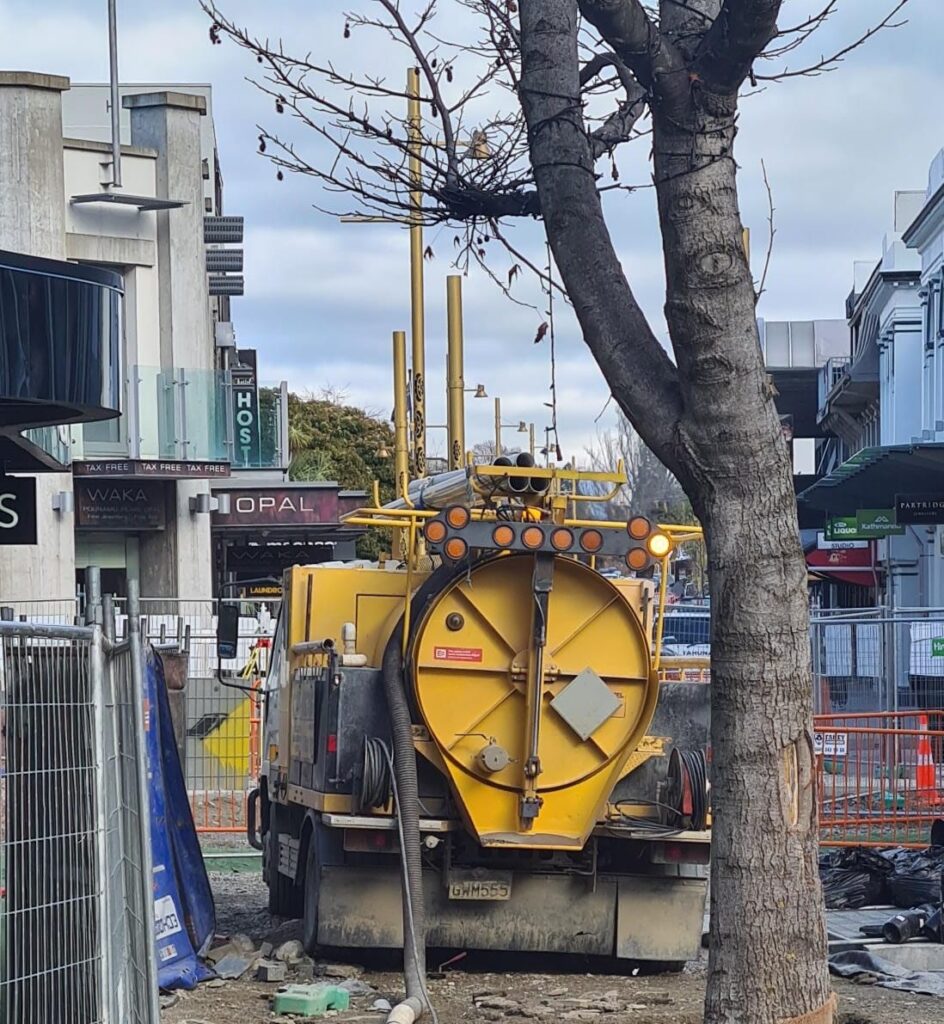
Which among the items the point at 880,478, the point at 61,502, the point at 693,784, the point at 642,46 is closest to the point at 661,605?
the point at 693,784

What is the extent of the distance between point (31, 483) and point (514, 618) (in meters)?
6.91

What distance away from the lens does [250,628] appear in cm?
2247

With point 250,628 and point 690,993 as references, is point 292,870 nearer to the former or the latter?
point 690,993

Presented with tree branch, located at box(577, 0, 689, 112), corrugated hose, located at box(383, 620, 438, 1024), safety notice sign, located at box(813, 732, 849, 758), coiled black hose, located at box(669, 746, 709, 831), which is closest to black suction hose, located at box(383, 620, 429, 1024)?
corrugated hose, located at box(383, 620, 438, 1024)

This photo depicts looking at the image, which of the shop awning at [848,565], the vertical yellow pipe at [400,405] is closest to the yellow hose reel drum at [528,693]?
the vertical yellow pipe at [400,405]

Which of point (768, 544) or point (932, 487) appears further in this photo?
point (932, 487)

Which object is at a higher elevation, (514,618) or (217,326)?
(217,326)

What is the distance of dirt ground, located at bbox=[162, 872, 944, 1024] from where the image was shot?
369 inches

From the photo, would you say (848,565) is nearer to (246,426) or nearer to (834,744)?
(246,426)

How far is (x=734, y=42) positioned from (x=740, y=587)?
1908mm

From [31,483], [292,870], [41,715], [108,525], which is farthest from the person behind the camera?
[108,525]

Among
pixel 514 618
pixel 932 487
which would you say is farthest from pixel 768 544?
pixel 932 487

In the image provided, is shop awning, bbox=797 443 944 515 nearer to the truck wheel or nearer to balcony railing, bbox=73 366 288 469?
balcony railing, bbox=73 366 288 469

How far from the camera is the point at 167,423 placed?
99.5ft
